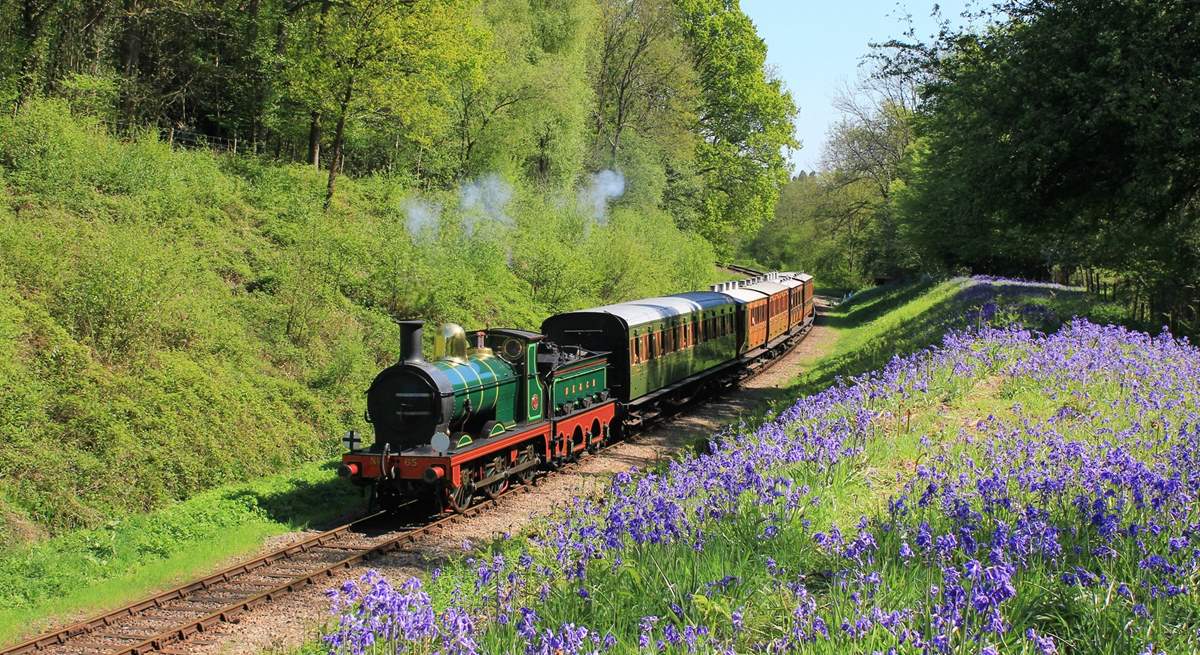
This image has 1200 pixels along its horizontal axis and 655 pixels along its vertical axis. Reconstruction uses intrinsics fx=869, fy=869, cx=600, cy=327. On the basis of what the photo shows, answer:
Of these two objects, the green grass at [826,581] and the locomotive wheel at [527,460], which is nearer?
the green grass at [826,581]

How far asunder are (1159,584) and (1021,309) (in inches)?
838

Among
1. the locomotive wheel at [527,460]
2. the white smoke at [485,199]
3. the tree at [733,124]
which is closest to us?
the locomotive wheel at [527,460]

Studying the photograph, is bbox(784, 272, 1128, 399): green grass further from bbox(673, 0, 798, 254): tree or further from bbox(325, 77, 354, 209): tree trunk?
bbox(325, 77, 354, 209): tree trunk

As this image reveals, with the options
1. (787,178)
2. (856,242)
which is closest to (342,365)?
(787,178)

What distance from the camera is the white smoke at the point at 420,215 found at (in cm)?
2533

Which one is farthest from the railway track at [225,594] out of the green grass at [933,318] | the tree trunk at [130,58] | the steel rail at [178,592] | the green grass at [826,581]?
the tree trunk at [130,58]

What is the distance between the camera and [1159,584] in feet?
17.6

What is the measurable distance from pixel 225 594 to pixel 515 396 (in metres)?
6.15

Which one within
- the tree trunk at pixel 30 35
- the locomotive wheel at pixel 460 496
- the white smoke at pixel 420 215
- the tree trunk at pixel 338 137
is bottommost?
the locomotive wheel at pixel 460 496

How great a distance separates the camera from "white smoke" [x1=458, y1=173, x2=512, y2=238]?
28719 mm

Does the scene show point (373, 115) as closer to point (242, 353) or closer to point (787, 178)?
point (242, 353)

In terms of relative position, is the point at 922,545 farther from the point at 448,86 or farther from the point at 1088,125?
the point at 448,86

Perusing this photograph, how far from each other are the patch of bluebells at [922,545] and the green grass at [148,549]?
209 inches

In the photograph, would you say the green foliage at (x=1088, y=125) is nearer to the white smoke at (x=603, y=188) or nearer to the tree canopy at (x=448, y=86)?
the tree canopy at (x=448, y=86)
